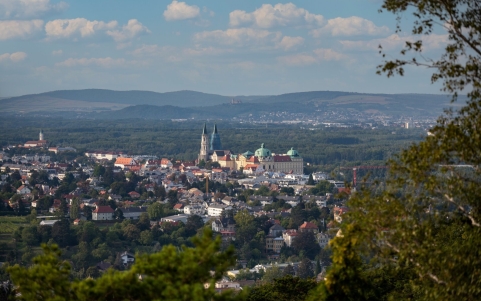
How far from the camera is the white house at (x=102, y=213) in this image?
2694 inches

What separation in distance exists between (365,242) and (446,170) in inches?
43.1

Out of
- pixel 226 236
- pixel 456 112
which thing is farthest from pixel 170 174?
pixel 456 112

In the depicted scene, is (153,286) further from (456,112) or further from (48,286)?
(456,112)

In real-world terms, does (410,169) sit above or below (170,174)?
above

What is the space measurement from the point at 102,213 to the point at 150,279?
59.7m

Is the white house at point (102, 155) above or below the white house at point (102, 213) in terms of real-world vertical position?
below

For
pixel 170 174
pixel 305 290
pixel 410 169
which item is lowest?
pixel 170 174

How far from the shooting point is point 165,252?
10375 millimetres

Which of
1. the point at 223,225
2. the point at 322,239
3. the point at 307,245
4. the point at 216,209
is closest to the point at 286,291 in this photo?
the point at 307,245

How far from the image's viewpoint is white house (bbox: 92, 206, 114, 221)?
225 ft

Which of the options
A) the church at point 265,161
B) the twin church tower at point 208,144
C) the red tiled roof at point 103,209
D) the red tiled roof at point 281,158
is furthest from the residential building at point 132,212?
the twin church tower at point 208,144

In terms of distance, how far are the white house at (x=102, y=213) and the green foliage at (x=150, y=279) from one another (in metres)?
57.8

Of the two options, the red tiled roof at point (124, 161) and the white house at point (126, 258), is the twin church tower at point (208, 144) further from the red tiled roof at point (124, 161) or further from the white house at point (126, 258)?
the white house at point (126, 258)

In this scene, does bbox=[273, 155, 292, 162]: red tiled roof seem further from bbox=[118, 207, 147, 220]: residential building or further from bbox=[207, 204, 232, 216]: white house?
bbox=[118, 207, 147, 220]: residential building
